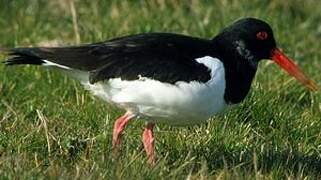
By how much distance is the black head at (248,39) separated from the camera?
6375mm

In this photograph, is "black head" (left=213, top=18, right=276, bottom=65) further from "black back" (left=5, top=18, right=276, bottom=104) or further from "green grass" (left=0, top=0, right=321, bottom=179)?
"green grass" (left=0, top=0, right=321, bottom=179)

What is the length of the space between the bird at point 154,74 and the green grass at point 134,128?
246mm

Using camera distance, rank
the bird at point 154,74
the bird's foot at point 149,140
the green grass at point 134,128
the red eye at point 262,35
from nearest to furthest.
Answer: the green grass at point 134,128, the bird at point 154,74, the bird's foot at point 149,140, the red eye at point 262,35

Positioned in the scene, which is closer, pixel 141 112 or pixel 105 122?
pixel 141 112

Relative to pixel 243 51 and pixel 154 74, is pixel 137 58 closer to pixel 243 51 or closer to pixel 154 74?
pixel 154 74

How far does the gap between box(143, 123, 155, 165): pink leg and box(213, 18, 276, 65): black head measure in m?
0.68

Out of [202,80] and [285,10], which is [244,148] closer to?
[202,80]

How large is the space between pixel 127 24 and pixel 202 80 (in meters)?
3.57

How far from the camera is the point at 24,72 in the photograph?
7.77 m

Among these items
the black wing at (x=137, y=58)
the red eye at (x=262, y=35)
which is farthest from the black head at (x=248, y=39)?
the black wing at (x=137, y=58)

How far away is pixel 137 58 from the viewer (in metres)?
5.98

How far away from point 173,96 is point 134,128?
1.09 metres

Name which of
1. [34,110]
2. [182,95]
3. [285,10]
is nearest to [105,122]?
[34,110]

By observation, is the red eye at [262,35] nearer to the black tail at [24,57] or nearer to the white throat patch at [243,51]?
the white throat patch at [243,51]
